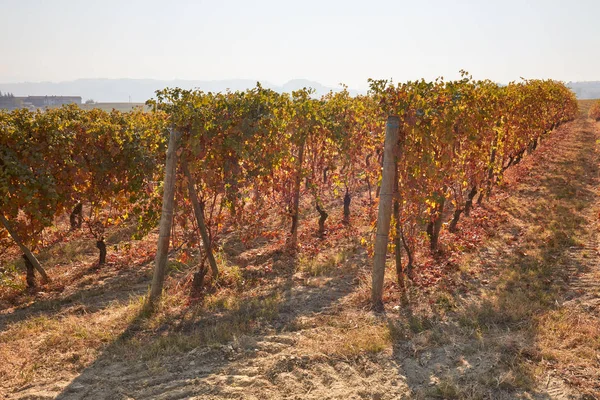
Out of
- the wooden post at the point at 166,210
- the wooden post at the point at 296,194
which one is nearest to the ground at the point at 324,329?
the wooden post at the point at 166,210

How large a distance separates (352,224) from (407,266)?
3.00m

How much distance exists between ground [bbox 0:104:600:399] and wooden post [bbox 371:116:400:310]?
0.92ft

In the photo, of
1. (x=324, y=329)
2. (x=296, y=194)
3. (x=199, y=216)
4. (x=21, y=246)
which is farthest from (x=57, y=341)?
(x=296, y=194)

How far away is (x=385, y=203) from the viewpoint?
536 centimetres

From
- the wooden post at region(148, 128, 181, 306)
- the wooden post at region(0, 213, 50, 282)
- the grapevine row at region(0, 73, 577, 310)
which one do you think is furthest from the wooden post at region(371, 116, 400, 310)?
the wooden post at region(0, 213, 50, 282)

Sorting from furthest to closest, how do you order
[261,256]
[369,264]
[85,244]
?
[85,244] → [261,256] → [369,264]

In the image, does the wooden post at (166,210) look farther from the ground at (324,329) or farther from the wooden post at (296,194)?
the wooden post at (296,194)

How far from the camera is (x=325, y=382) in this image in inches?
154

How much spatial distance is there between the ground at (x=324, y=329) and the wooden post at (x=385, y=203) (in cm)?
28

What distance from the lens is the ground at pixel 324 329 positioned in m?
3.88

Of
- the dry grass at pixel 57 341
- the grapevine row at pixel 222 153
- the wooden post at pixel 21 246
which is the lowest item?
the dry grass at pixel 57 341

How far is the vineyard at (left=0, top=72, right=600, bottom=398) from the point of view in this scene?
5.57 meters

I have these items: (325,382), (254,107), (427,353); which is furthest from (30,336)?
(427,353)

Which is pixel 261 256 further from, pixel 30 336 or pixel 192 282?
pixel 30 336
